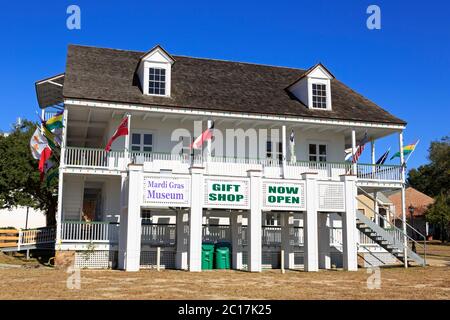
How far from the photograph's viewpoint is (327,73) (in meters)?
A: 29.3

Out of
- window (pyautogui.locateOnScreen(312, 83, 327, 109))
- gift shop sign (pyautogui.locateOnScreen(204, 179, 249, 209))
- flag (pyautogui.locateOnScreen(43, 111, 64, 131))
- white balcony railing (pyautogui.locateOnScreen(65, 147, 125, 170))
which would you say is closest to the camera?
gift shop sign (pyautogui.locateOnScreen(204, 179, 249, 209))

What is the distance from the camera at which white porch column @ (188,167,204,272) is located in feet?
69.3

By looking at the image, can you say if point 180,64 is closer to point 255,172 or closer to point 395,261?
point 255,172

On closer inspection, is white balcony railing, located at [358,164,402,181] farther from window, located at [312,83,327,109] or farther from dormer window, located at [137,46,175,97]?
dormer window, located at [137,46,175,97]

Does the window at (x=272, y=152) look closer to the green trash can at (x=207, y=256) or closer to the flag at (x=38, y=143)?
the green trash can at (x=207, y=256)

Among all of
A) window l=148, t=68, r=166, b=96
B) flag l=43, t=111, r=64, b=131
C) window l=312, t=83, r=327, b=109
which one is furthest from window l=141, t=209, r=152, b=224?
window l=312, t=83, r=327, b=109

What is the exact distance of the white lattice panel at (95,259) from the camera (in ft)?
74.8

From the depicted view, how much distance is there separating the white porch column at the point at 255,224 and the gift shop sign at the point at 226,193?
0.27 m

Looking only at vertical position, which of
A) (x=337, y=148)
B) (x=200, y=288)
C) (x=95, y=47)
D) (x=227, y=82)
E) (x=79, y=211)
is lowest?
(x=200, y=288)

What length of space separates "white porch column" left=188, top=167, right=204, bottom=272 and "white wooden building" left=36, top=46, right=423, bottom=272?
0.04 meters

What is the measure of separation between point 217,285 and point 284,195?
7248mm

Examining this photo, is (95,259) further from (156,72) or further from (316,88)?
(316,88)

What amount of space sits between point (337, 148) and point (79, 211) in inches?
589
